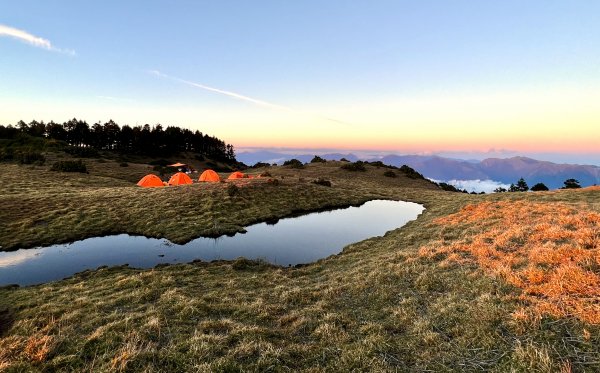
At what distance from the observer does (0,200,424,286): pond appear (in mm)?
18703

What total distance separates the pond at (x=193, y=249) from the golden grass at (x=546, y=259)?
371 inches

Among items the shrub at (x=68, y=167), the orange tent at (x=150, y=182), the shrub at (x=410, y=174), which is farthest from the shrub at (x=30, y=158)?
the shrub at (x=410, y=174)

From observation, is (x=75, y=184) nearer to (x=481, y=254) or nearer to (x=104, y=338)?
(x=104, y=338)

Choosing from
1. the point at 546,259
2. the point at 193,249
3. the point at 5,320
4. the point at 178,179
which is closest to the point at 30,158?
the point at 178,179

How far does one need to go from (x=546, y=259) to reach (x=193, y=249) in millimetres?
20911

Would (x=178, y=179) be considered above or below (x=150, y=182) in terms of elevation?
above

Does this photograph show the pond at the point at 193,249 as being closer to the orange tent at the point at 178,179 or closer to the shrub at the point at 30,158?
the orange tent at the point at 178,179

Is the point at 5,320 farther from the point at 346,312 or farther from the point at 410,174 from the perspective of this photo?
the point at 410,174

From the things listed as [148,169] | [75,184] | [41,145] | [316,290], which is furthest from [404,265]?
[41,145]

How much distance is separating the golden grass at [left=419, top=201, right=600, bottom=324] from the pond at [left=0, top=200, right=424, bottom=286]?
941cm

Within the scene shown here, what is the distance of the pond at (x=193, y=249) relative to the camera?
1870 cm

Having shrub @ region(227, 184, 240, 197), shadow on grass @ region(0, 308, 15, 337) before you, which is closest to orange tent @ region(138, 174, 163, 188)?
shrub @ region(227, 184, 240, 197)

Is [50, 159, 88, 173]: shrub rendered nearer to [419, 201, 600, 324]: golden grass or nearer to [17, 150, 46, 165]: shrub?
[17, 150, 46, 165]: shrub

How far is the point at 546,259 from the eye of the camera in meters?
11.1
